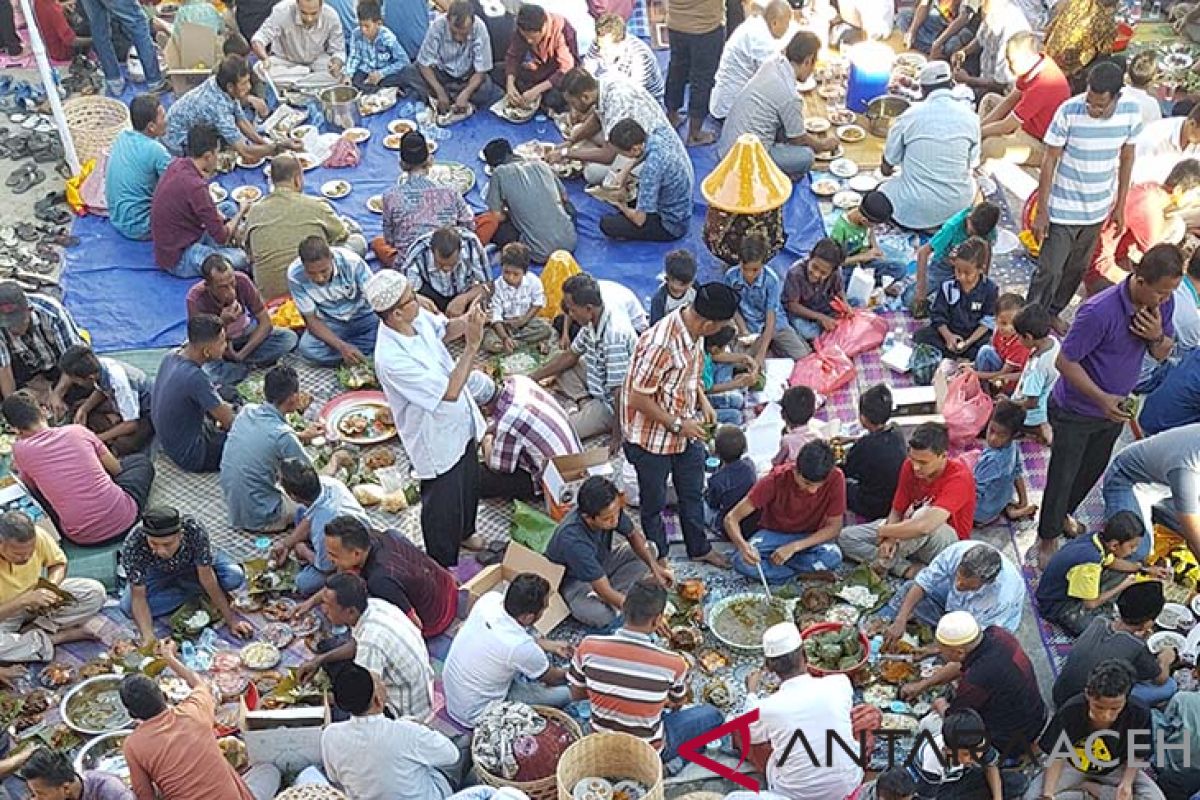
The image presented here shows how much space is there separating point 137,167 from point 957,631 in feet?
22.3

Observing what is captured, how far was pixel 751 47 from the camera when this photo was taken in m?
10.8

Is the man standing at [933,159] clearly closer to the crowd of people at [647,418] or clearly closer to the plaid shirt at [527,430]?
the crowd of people at [647,418]

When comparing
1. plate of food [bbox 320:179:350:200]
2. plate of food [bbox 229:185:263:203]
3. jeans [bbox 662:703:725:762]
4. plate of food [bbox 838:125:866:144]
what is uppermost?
plate of food [bbox 838:125:866:144]

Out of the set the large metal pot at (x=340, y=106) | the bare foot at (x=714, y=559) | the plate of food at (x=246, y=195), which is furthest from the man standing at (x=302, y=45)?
the bare foot at (x=714, y=559)

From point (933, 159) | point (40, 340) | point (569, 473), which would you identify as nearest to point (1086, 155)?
point (933, 159)

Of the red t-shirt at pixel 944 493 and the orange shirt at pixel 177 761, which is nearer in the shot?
the orange shirt at pixel 177 761

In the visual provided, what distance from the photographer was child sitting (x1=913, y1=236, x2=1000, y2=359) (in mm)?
8688

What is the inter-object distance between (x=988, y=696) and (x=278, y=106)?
7880mm

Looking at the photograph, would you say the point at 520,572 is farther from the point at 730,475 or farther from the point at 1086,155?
the point at 1086,155

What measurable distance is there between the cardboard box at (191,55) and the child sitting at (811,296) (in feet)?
17.9

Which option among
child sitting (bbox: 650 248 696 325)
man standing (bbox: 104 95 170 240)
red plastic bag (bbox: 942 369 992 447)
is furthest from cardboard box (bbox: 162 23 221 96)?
red plastic bag (bbox: 942 369 992 447)

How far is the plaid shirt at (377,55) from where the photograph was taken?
11.6 m

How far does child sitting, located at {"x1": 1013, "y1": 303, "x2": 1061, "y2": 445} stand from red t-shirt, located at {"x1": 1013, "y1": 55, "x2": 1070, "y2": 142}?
3.02 meters

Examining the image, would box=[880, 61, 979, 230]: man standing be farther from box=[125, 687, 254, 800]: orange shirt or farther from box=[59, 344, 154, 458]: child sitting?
box=[125, 687, 254, 800]: orange shirt
